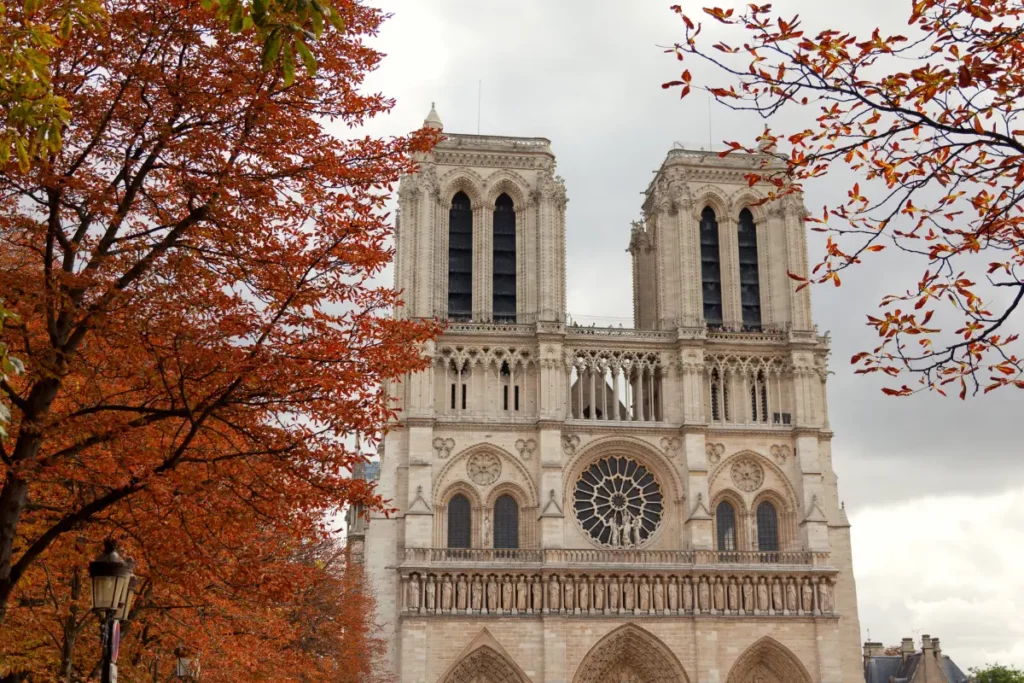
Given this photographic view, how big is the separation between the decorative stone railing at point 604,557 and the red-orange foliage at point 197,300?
1153 inches

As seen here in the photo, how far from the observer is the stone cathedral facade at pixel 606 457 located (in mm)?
40562

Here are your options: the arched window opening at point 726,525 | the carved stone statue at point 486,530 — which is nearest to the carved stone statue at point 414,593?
the carved stone statue at point 486,530

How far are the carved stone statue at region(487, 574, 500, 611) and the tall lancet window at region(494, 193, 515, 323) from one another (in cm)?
994

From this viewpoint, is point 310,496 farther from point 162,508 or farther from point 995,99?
point 995,99

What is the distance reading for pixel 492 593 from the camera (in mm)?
40625

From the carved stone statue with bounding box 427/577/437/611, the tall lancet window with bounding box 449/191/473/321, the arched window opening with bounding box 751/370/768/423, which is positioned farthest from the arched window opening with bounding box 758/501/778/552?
the tall lancet window with bounding box 449/191/473/321

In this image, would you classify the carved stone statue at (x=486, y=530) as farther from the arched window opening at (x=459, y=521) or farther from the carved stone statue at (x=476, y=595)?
the carved stone statue at (x=476, y=595)

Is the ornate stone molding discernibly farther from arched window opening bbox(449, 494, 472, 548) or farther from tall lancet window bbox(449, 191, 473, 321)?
tall lancet window bbox(449, 191, 473, 321)

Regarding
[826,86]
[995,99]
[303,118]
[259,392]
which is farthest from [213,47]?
[995,99]

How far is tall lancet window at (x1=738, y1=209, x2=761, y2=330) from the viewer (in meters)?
46.7

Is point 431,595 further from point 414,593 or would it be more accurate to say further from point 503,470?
point 503,470

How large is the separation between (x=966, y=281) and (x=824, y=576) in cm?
3599

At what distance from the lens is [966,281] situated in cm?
848

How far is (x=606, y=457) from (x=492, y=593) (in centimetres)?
696
